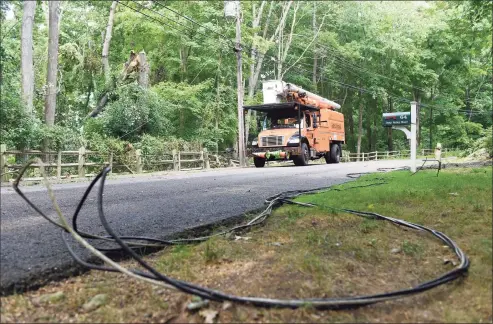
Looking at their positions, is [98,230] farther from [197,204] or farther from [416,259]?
[416,259]

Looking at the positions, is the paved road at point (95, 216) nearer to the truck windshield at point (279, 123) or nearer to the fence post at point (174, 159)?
the fence post at point (174, 159)

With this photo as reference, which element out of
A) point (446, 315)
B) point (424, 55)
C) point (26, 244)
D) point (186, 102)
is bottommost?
point (446, 315)

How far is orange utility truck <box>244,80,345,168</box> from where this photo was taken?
16.9 metres

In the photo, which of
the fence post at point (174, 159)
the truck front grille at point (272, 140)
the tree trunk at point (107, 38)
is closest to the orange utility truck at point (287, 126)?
the truck front grille at point (272, 140)

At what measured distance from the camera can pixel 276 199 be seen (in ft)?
17.8

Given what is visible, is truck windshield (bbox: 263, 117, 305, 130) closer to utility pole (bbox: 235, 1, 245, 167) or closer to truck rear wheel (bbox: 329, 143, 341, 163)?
utility pole (bbox: 235, 1, 245, 167)

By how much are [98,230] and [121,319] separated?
1.82m

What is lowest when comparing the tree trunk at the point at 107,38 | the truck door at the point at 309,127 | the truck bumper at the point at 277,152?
the truck bumper at the point at 277,152

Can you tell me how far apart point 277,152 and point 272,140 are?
636 millimetres

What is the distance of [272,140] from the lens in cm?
1717

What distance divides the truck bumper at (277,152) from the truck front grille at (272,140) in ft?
0.61

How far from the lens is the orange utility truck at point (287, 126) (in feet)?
55.4

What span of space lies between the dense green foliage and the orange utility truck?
3.90 m

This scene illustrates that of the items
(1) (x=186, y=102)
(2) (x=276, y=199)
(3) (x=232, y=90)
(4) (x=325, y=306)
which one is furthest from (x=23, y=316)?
(3) (x=232, y=90)
